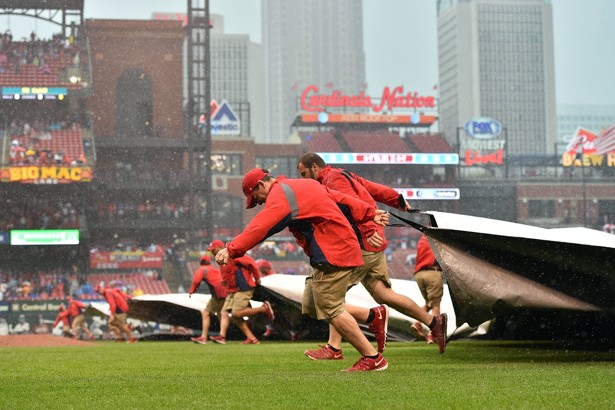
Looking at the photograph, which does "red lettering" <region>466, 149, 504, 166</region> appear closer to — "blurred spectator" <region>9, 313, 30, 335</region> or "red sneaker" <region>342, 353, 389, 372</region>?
"blurred spectator" <region>9, 313, 30, 335</region>

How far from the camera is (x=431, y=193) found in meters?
59.7

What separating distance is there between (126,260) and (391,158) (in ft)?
63.0

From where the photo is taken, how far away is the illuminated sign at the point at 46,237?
45.5 m

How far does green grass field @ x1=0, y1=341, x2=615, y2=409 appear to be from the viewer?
5.20m

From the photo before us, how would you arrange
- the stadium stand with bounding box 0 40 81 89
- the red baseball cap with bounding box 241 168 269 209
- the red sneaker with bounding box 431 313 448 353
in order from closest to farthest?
the red baseball cap with bounding box 241 168 269 209 → the red sneaker with bounding box 431 313 448 353 → the stadium stand with bounding box 0 40 81 89

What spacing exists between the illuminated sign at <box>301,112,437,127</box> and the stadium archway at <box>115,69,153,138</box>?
47.5ft

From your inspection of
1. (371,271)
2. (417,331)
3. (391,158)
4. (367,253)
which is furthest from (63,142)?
(367,253)

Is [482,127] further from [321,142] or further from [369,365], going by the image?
[369,365]

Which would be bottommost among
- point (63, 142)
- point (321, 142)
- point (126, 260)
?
point (126, 260)

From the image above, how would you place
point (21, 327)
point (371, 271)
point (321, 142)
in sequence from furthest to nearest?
point (321, 142) < point (21, 327) < point (371, 271)

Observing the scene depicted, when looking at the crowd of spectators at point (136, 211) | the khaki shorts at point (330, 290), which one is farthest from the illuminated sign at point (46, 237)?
the khaki shorts at point (330, 290)

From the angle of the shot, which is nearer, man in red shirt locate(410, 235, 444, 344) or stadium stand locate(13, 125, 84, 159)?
man in red shirt locate(410, 235, 444, 344)

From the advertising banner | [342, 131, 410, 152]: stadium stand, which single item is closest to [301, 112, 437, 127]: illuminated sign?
[342, 131, 410, 152]: stadium stand

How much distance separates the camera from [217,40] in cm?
18025
